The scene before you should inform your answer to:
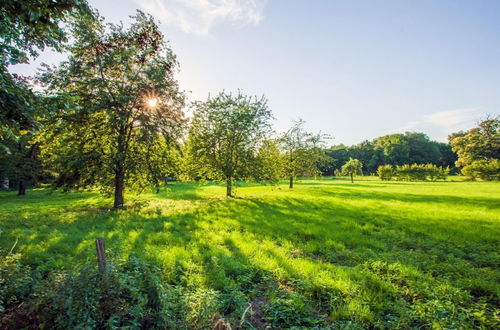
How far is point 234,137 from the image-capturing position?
2242 cm

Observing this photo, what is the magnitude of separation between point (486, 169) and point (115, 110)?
71848 mm

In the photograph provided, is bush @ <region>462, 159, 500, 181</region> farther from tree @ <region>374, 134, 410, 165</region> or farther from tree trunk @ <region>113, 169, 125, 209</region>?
tree trunk @ <region>113, 169, 125, 209</region>

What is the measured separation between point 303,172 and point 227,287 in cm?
3192

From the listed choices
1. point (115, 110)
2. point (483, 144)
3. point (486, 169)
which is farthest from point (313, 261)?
point (486, 169)

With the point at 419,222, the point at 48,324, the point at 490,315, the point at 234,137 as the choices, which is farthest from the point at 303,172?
the point at 48,324

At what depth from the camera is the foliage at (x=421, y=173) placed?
59.1m

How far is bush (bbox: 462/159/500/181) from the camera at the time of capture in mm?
47344

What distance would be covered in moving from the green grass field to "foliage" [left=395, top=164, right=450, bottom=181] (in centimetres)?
6033

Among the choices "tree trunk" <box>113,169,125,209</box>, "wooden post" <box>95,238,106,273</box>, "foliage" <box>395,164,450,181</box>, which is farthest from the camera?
"foliage" <box>395,164,450,181</box>

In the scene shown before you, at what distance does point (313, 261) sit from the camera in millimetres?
6363

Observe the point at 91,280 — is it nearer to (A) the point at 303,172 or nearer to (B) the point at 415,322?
(B) the point at 415,322

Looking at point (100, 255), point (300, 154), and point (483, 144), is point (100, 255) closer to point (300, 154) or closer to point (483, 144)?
point (300, 154)

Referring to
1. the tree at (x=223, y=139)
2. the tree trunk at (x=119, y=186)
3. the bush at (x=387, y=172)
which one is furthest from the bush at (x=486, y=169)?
the tree trunk at (x=119, y=186)

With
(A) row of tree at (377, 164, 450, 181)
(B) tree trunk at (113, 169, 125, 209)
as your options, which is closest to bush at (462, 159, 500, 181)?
(A) row of tree at (377, 164, 450, 181)
